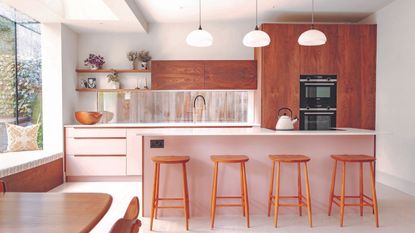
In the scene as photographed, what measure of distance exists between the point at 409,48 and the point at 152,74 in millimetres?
3873

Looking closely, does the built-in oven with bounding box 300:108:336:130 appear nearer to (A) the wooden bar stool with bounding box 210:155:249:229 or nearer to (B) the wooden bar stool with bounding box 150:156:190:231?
(A) the wooden bar stool with bounding box 210:155:249:229

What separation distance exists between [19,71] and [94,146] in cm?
169

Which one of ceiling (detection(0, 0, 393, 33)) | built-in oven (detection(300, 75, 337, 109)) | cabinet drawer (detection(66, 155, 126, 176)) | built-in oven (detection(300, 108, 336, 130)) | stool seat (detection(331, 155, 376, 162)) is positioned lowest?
cabinet drawer (detection(66, 155, 126, 176))

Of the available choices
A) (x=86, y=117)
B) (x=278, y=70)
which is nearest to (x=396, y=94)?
(x=278, y=70)

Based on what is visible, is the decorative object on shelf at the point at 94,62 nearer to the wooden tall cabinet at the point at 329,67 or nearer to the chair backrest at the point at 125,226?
the wooden tall cabinet at the point at 329,67

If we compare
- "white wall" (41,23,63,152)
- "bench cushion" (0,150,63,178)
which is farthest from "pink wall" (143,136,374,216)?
"white wall" (41,23,63,152)

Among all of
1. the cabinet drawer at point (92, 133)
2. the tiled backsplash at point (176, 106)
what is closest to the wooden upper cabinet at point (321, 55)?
the tiled backsplash at point (176, 106)

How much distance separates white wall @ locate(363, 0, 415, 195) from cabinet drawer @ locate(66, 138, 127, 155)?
382 cm

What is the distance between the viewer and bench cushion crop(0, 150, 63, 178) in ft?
11.6

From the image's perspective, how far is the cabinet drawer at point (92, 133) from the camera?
499cm

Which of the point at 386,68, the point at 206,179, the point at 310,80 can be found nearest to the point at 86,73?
the point at 206,179

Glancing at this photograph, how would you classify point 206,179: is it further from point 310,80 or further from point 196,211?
point 310,80

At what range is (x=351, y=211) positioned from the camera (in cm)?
354

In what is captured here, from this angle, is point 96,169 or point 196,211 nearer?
point 196,211
